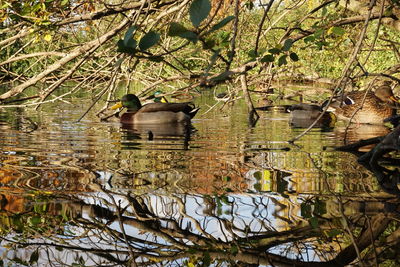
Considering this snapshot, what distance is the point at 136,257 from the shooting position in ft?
10.0

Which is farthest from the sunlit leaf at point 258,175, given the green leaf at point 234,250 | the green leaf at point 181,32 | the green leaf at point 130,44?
the green leaf at point 181,32

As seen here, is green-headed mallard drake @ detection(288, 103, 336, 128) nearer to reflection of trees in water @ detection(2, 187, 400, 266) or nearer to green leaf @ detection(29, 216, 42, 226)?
reflection of trees in water @ detection(2, 187, 400, 266)

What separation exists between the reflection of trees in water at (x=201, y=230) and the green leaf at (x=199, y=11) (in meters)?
1.14

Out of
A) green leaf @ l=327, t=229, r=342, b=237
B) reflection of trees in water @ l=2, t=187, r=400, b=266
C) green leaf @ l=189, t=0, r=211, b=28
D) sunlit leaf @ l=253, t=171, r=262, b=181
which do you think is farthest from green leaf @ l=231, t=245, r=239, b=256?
sunlit leaf @ l=253, t=171, r=262, b=181

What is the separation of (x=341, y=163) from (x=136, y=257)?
11.0 feet

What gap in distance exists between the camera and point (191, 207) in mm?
4043

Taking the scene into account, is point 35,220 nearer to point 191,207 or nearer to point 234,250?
point 191,207

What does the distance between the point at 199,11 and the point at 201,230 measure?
160 cm

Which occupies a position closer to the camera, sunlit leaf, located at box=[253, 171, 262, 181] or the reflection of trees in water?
the reflection of trees in water

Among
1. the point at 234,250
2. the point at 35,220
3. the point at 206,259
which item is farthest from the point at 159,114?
the point at 206,259

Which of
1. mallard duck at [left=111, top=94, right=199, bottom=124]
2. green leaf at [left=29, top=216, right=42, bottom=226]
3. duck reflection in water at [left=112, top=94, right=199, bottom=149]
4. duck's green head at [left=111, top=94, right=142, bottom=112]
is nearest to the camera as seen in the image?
green leaf at [left=29, top=216, right=42, bottom=226]

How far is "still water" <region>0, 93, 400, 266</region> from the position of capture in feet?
10.2

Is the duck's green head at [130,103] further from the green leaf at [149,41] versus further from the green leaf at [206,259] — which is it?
the green leaf at [149,41]

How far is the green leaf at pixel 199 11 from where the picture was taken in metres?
2.19
